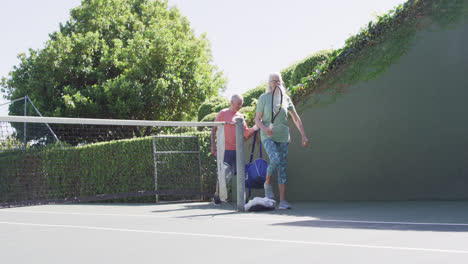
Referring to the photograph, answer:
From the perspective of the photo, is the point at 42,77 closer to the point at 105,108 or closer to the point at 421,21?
the point at 105,108

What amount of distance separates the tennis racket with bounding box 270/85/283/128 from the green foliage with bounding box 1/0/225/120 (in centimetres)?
1872

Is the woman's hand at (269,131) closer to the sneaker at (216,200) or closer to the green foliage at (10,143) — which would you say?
the sneaker at (216,200)

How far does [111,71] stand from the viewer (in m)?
27.8

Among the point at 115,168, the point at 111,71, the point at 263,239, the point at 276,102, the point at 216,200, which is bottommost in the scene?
the point at 263,239

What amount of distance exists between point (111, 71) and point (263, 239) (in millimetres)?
24910

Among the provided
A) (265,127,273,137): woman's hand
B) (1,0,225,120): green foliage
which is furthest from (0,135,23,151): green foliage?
(1,0,225,120): green foliage

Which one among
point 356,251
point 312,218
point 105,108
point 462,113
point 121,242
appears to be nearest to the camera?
point 356,251

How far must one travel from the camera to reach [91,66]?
88.6 feet

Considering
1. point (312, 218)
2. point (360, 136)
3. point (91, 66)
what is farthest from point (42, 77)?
point (312, 218)

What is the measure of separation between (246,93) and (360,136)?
8.74 m

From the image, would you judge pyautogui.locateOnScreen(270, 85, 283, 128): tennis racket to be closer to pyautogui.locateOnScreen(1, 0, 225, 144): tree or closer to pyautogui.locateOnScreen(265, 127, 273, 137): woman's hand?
pyautogui.locateOnScreen(265, 127, 273, 137): woman's hand

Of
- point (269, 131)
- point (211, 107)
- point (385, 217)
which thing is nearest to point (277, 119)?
point (269, 131)

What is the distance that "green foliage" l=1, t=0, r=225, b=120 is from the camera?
85.4 ft

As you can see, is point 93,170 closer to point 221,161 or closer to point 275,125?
point 221,161
